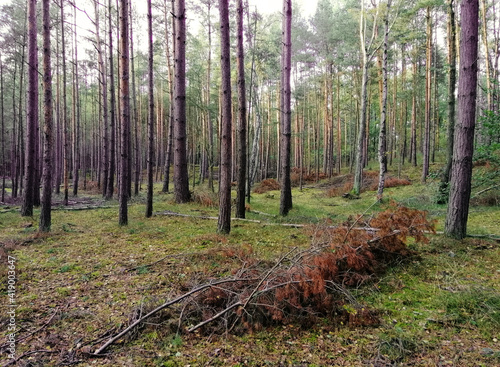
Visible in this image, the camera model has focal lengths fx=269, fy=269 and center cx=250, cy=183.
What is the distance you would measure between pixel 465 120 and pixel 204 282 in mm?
5775

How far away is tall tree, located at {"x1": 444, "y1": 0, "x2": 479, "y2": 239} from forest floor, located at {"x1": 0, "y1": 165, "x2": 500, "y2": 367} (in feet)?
2.15

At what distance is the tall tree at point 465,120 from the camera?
523 centimetres

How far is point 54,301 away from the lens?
3654 mm

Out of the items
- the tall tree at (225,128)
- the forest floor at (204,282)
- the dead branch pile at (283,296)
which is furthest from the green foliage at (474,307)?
the tall tree at (225,128)

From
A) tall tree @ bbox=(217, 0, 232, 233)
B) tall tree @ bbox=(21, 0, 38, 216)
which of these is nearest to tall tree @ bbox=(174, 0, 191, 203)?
tall tree @ bbox=(217, 0, 232, 233)

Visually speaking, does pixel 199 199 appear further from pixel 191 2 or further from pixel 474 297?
pixel 191 2

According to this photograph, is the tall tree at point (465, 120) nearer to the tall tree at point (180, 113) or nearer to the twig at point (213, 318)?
the twig at point (213, 318)

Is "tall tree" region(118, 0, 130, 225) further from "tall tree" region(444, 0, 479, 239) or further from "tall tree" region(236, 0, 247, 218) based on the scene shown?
"tall tree" region(444, 0, 479, 239)

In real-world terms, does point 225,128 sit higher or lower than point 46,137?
higher

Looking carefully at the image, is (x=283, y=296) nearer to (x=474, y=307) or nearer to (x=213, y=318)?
(x=213, y=318)

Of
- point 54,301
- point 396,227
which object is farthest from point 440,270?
point 54,301

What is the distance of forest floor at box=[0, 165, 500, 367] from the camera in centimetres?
250

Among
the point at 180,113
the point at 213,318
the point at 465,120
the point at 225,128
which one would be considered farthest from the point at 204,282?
the point at 180,113

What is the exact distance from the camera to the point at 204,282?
3.77 meters
